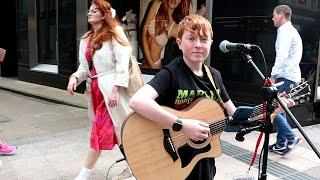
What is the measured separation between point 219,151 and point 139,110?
1.91 ft

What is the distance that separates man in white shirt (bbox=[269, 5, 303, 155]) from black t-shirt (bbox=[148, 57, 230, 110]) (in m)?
2.91

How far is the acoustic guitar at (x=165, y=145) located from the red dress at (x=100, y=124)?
4.63 feet

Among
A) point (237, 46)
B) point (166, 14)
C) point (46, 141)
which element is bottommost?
point (46, 141)

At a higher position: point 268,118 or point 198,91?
point 198,91

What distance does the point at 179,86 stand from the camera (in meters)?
2.28

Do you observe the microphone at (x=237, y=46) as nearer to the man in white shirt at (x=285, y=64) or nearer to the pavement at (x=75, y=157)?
the pavement at (x=75, y=157)

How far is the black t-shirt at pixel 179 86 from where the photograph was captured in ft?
7.41

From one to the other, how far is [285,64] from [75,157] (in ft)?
9.32

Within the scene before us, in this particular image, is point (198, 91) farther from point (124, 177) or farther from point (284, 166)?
point (284, 166)

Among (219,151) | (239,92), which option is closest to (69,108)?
(239,92)

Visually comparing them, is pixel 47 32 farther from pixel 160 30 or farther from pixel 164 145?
pixel 164 145

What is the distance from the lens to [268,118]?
7.95 feet

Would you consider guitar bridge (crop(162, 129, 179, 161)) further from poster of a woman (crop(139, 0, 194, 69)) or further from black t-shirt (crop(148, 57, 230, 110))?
poster of a woman (crop(139, 0, 194, 69))

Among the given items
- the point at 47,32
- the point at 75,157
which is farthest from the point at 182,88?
the point at 47,32
